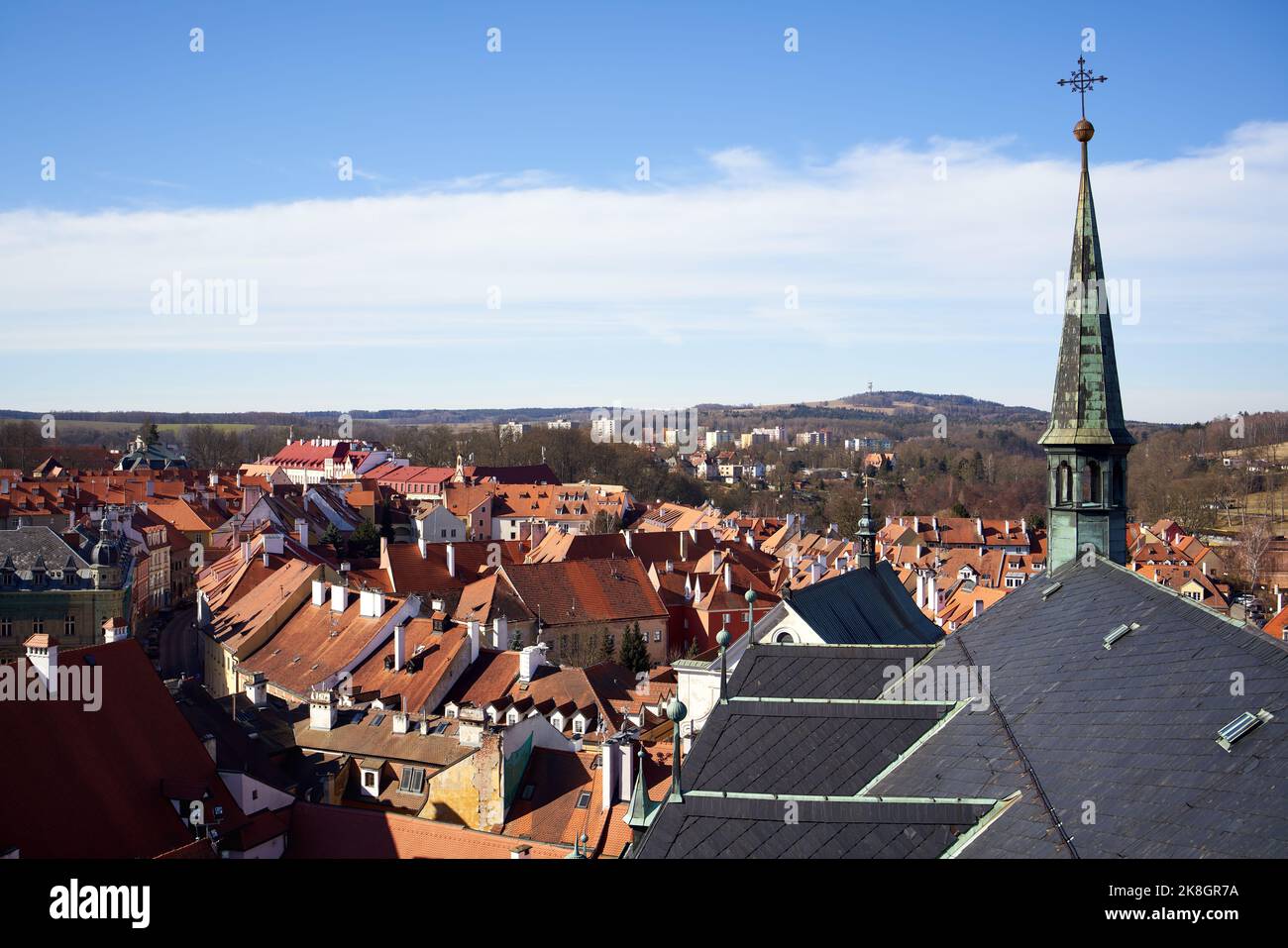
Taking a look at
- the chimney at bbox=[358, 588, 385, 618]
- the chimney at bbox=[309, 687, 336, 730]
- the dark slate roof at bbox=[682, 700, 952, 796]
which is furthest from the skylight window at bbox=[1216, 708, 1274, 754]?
the chimney at bbox=[358, 588, 385, 618]

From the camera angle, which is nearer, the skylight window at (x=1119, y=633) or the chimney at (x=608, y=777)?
the skylight window at (x=1119, y=633)

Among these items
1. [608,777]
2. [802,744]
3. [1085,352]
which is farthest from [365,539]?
[802,744]

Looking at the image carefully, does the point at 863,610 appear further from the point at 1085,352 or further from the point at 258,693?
the point at 258,693

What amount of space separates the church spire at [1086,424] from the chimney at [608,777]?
10223 millimetres

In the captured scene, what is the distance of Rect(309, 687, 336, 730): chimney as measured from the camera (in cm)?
3412

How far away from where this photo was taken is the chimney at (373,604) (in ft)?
151

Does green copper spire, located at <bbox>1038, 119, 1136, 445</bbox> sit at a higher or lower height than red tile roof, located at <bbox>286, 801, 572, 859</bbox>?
higher

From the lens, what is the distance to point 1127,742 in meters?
10.9

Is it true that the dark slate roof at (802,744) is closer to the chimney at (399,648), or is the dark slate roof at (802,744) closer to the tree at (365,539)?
the chimney at (399,648)

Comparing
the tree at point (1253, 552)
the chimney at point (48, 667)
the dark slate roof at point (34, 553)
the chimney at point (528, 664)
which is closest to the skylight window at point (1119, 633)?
the chimney at point (48, 667)

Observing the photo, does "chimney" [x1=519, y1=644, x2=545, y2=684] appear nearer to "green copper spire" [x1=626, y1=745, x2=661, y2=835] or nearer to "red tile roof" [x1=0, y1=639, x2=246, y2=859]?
"red tile roof" [x1=0, y1=639, x2=246, y2=859]

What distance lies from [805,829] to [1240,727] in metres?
3.98

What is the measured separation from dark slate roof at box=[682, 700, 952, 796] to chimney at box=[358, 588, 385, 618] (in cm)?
3283

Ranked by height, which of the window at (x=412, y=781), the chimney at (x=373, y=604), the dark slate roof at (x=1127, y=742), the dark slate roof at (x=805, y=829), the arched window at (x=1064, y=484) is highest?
the arched window at (x=1064, y=484)
